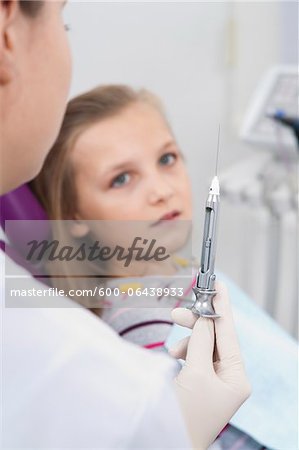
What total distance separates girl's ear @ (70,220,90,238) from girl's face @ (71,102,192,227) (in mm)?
11

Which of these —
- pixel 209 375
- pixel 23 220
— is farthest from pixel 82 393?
pixel 23 220

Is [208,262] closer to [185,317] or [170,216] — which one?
[185,317]

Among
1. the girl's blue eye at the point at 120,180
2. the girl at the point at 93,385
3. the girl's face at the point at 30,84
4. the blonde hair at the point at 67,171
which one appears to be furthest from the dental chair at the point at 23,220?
the girl at the point at 93,385

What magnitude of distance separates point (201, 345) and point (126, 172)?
1.50 feet

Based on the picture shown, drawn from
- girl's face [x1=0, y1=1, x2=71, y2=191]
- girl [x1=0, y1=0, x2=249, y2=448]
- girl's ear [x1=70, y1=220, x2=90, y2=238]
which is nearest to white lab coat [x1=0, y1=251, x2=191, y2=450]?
girl [x1=0, y1=0, x2=249, y2=448]

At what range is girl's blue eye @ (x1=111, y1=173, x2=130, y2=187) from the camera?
938 millimetres

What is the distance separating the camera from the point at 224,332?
0.57m

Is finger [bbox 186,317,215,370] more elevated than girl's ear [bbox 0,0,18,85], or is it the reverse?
girl's ear [bbox 0,0,18,85]

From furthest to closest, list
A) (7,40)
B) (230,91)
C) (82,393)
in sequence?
(230,91), (7,40), (82,393)

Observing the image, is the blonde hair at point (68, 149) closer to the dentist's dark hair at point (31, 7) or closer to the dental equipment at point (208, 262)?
the dentist's dark hair at point (31, 7)

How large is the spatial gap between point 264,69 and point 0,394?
1.49 metres

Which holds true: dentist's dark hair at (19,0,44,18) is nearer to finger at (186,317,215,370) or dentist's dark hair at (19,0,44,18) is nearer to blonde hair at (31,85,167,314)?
blonde hair at (31,85,167,314)

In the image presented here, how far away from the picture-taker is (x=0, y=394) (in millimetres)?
509

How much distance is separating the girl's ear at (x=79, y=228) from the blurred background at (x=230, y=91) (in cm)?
20
